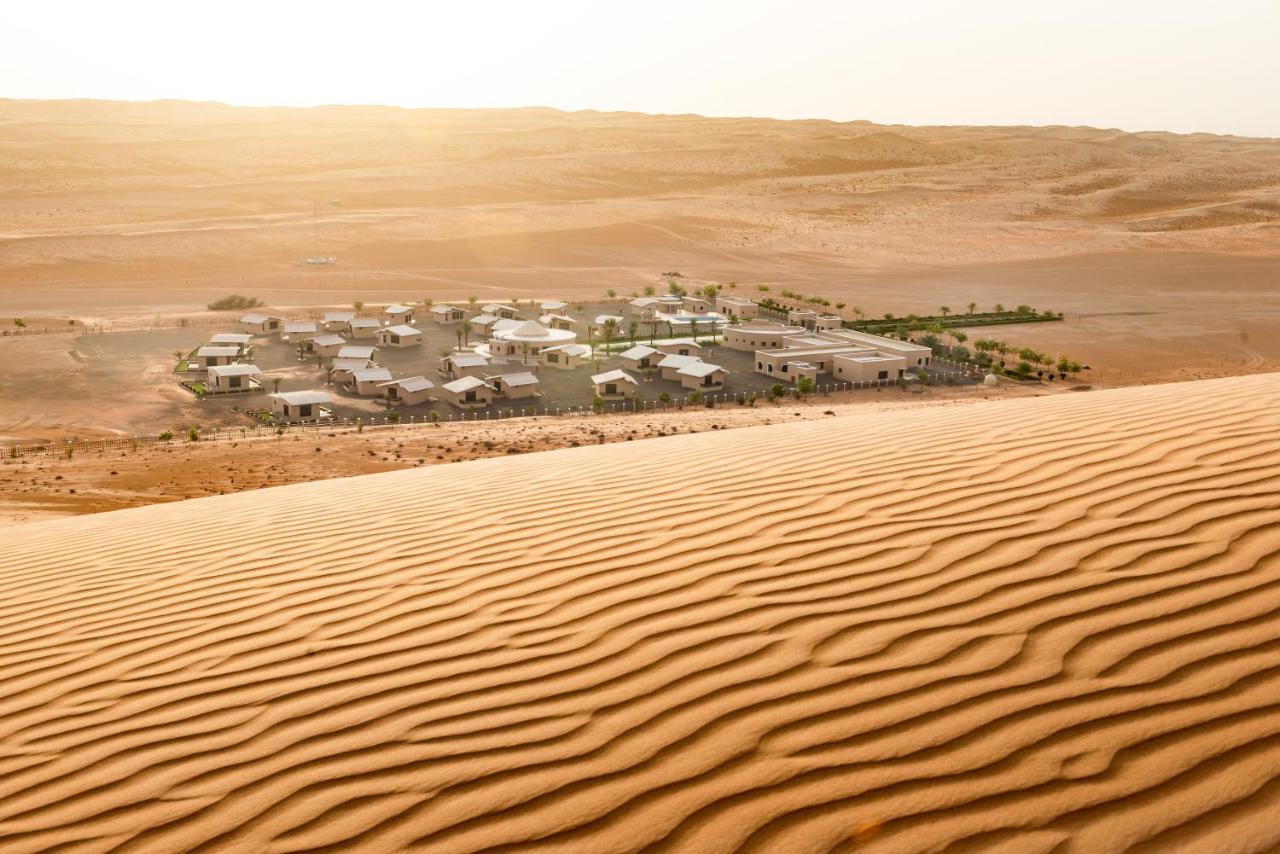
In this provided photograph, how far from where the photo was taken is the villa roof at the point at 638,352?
34.0 m

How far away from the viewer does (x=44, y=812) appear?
3.43 m

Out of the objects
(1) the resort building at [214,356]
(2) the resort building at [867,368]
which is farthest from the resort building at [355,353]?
(2) the resort building at [867,368]

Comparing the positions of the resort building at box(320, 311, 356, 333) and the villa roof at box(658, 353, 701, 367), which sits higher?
the resort building at box(320, 311, 356, 333)

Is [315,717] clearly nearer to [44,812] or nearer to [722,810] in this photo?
[44,812]

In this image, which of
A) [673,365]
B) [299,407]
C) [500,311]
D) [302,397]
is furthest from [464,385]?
[500,311]

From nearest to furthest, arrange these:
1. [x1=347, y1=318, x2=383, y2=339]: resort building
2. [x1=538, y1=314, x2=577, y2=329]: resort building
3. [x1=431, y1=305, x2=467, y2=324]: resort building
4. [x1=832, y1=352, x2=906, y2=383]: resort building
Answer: [x1=832, y1=352, x2=906, y2=383]: resort building
[x1=347, y1=318, x2=383, y2=339]: resort building
[x1=538, y1=314, x2=577, y2=329]: resort building
[x1=431, y1=305, x2=467, y2=324]: resort building

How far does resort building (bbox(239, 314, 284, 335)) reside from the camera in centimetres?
4008

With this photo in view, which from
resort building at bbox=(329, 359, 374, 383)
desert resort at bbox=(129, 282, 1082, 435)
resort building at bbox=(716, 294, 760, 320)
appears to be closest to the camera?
desert resort at bbox=(129, 282, 1082, 435)

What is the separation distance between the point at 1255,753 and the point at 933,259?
6130 centimetres

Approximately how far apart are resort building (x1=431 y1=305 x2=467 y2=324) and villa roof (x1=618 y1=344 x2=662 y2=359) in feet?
34.6

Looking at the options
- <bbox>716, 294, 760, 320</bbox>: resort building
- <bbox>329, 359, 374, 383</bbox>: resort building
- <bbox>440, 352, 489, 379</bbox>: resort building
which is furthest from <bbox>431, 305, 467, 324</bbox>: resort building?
<bbox>716, 294, 760, 320</bbox>: resort building

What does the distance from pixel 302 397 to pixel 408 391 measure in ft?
10.2

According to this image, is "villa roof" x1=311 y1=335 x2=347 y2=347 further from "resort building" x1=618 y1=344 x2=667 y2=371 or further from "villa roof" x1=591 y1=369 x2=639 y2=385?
"villa roof" x1=591 y1=369 x2=639 y2=385

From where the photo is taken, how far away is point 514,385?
30109 mm
